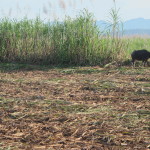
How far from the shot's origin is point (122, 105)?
436 centimetres

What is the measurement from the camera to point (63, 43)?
30.7 feet

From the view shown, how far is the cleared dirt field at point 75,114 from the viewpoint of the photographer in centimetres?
301

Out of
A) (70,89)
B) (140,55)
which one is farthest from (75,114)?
(140,55)

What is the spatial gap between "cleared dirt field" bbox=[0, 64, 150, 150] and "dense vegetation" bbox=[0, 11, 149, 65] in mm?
2518

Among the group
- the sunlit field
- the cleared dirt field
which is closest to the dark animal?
the sunlit field

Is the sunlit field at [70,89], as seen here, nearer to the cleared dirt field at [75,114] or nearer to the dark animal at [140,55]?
the cleared dirt field at [75,114]

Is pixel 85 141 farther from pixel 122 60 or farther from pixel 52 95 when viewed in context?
pixel 122 60

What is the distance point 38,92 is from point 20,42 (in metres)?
4.68

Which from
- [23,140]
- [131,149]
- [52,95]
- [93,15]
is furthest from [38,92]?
[93,15]

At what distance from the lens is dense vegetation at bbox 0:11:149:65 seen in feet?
30.0

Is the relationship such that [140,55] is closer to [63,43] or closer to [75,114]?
[63,43]

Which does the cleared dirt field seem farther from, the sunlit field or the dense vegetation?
the dense vegetation

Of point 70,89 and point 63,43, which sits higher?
point 63,43

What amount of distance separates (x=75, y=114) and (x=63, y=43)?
566cm
